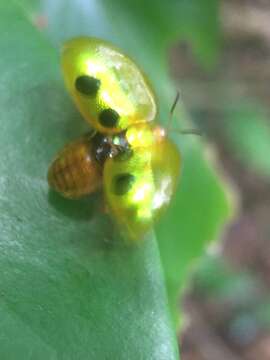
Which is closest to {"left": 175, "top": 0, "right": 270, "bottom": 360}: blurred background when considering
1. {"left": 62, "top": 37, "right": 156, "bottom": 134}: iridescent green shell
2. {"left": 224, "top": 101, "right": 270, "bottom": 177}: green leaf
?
{"left": 224, "top": 101, "right": 270, "bottom": 177}: green leaf

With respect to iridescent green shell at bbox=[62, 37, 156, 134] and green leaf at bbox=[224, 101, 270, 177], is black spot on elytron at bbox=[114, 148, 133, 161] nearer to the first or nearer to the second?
iridescent green shell at bbox=[62, 37, 156, 134]

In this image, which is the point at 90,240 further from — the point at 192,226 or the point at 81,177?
the point at 192,226

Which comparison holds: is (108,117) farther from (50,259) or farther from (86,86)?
(50,259)

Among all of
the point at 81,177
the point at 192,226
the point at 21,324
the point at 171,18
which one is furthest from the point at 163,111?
the point at 21,324

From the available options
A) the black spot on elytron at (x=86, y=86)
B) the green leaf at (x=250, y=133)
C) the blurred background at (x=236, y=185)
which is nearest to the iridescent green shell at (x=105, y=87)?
the black spot on elytron at (x=86, y=86)

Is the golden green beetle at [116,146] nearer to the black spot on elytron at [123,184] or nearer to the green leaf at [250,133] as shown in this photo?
the black spot on elytron at [123,184]

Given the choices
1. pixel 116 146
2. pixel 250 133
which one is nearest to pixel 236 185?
pixel 250 133
